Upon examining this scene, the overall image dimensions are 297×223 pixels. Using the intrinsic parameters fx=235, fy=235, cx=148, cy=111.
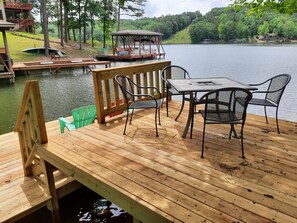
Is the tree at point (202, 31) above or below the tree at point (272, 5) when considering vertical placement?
above

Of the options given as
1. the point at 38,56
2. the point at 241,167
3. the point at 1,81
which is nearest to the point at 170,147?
the point at 241,167

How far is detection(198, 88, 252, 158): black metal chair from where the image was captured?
2387 millimetres

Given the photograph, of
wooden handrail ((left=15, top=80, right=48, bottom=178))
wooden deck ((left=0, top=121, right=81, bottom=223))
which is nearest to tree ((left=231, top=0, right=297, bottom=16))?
wooden handrail ((left=15, top=80, right=48, bottom=178))

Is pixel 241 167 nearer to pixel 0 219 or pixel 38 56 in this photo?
pixel 0 219

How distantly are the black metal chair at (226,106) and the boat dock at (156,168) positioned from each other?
39 cm

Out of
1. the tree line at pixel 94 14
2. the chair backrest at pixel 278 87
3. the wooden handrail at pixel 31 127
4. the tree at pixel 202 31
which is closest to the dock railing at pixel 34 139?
the wooden handrail at pixel 31 127

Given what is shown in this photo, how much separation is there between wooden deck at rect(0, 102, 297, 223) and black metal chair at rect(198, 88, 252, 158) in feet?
1.17

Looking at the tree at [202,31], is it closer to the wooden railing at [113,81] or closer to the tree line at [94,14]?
the tree line at [94,14]

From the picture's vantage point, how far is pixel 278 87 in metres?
3.20

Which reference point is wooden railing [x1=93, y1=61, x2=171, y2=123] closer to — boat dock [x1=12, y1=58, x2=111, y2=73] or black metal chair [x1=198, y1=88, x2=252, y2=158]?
black metal chair [x1=198, y1=88, x2=252, y2=158]

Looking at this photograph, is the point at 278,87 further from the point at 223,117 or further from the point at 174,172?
the point at 174,172

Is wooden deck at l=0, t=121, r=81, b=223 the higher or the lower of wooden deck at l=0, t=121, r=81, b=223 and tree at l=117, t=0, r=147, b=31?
the lower

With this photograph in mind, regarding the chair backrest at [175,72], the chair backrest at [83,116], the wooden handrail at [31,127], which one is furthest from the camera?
the chair backrest at [175,72]

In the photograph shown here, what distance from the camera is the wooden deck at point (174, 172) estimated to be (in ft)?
5.77
